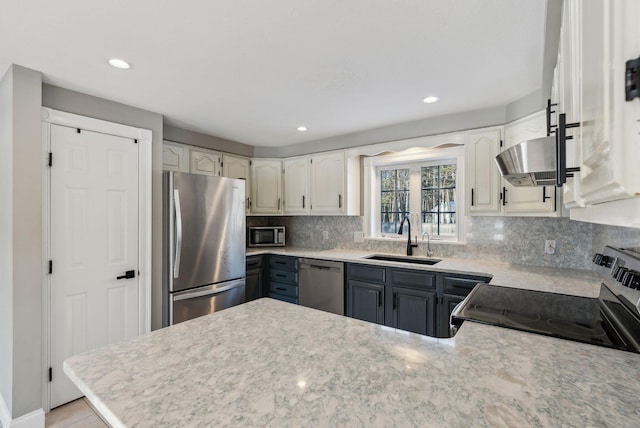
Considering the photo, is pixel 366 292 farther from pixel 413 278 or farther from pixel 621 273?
pixel 621 273

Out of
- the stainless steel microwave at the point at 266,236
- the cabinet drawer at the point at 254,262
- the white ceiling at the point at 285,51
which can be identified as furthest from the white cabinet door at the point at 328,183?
the white ceiling at the point at 285,51

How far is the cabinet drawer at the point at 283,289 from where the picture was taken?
11.7 feet

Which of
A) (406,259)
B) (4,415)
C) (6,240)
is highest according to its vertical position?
(6,240)

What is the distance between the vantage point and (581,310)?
4.70 feet

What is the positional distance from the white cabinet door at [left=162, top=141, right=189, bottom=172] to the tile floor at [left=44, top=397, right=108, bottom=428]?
211 cm

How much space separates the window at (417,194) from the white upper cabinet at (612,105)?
278 centimetres

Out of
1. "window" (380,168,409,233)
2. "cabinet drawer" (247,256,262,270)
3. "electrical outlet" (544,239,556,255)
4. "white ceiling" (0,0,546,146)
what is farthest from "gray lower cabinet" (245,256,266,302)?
"electrical outlet" (544,239,556,255)

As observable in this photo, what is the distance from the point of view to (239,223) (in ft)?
10.6

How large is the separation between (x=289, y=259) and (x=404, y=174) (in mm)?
1688

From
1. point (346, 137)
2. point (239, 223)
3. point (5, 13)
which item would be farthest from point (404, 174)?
point (5, 13)

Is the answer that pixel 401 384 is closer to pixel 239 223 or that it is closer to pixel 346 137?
pixel 239 223

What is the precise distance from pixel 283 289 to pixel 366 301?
1.11 meters

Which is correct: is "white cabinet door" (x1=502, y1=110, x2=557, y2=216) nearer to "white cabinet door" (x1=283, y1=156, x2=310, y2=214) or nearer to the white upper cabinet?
the white upper cabinet

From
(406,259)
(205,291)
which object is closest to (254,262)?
(205,291)
